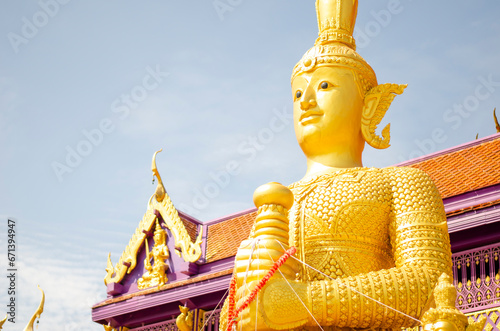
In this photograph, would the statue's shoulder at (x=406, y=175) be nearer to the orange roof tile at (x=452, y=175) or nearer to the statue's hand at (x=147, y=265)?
the orange roof tile at (x=452, y=175)

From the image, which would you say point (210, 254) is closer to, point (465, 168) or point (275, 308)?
point (465, 168)

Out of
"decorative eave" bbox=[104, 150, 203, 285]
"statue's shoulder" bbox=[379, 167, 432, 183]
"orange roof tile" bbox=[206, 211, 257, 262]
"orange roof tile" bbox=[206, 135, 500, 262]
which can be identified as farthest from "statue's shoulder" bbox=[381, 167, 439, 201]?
"decorative eave" bbox=[104, 150, 203, 285]

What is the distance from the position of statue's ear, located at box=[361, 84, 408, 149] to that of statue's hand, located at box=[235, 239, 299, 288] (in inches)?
60.4

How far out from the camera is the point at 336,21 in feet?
20.5

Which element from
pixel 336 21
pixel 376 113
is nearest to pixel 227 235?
pixel 336 21

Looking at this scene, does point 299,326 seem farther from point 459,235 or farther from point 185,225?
point 185,225

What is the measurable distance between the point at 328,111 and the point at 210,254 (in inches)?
186

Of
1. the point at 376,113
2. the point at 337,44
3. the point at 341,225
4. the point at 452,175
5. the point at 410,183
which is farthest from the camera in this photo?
the point at 452,175

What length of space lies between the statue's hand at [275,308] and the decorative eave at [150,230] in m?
5.47

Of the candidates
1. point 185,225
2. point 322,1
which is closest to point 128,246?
point 185,225

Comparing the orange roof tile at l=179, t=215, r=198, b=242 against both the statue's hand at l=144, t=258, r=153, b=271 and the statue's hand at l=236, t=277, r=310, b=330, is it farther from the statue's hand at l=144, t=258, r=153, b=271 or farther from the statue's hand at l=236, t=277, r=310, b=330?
the statue's hand at l=236, t=277, r=310, b=330

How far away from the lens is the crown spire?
6180mm

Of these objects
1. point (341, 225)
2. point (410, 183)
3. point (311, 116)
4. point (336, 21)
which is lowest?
point (341, 225)

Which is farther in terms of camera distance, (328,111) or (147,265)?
(147,265)
